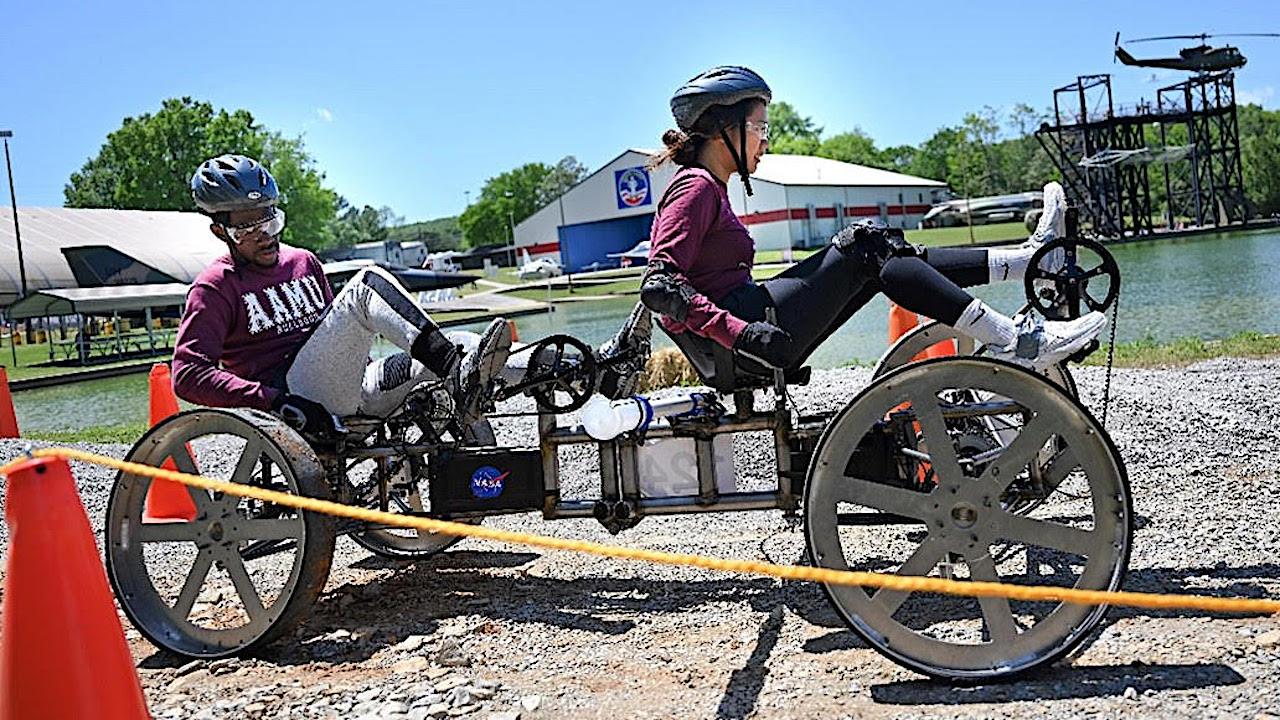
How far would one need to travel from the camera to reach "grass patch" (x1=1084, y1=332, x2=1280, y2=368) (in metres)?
10.9

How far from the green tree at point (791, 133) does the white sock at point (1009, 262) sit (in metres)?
120

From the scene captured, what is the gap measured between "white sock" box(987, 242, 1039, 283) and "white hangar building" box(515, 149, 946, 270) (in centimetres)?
6383

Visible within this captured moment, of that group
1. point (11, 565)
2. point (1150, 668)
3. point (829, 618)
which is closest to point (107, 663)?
point (11, 565)

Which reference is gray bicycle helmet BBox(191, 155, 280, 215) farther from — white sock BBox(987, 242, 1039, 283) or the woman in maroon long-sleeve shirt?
white sock BBox(987, 242, 1039, 283)

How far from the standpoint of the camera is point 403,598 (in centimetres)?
558

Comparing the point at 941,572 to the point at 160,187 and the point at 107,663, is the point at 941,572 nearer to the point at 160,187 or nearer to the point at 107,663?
the point at 107,663

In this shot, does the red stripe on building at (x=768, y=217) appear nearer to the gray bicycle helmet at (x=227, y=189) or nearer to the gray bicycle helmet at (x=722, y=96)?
the gray bicycle helmet at (x=227, y=189)

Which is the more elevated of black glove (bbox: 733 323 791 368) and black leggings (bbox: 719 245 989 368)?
black leggings (bbox: 719 245 989 368)

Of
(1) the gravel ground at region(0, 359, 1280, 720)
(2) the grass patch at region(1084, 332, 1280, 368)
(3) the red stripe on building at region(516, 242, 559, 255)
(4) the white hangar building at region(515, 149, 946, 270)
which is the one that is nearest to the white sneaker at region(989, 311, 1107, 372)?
(1) the gravel ground at region(0, 359, 1280, 720)

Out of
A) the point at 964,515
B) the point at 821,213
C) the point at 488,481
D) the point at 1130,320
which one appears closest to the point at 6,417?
the point at 488,481

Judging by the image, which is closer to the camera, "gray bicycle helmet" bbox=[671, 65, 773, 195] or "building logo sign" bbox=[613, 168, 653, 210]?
"gray bicycle helmet" bbox=[671, 65, 773, 195]

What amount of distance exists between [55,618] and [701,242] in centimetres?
254

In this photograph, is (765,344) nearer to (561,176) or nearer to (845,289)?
(845,289)

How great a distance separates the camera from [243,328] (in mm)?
5609
